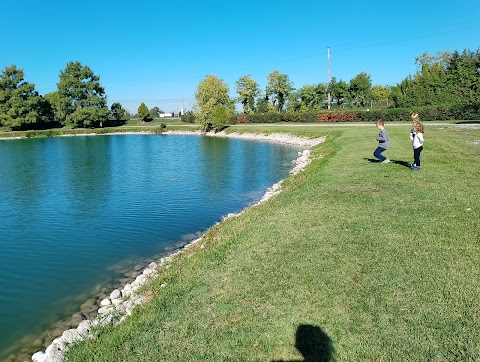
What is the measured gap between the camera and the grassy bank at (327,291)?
15.3ft

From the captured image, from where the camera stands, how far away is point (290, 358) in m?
4.51

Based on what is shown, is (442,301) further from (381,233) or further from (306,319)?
(381,233)

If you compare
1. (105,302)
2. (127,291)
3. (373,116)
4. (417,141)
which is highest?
(373,116)

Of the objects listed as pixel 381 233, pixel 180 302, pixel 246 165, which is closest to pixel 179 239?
pixel 180 302

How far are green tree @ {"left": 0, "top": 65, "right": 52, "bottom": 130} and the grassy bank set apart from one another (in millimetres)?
84709

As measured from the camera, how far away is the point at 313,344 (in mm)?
4684

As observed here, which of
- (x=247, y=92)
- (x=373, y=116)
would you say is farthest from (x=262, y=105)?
(x=373, y=116)

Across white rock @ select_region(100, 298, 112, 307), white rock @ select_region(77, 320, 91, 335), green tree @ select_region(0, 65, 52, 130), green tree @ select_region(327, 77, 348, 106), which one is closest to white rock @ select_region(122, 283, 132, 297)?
white rock @ select_region(100, 298, 112, 307)

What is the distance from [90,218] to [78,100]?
81.9m

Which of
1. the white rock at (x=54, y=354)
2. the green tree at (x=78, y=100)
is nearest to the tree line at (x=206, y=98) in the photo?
the green tree at (x=78, y=100)

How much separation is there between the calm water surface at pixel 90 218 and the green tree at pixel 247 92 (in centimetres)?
5714

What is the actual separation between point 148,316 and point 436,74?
52.8 metres

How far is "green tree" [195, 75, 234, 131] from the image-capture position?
6556cm

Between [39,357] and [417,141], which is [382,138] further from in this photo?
[39,357]
